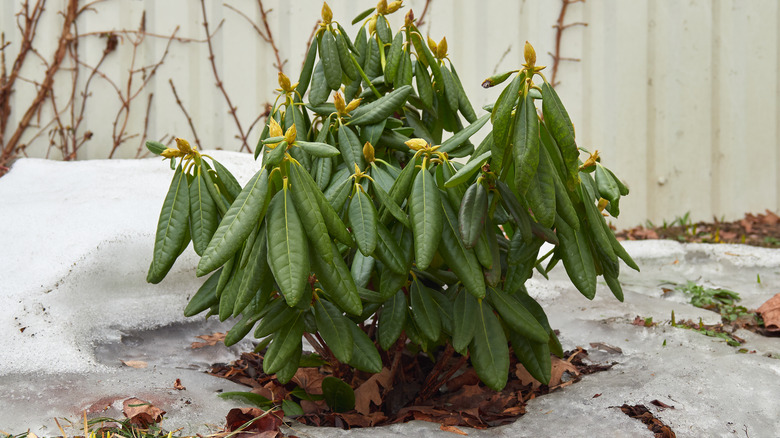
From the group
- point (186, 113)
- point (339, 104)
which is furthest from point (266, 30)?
point (339, 104)

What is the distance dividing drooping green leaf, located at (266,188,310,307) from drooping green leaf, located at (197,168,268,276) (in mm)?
29

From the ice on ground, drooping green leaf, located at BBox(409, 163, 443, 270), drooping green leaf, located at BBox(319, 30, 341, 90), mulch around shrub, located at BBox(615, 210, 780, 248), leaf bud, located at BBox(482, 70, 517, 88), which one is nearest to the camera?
drooping green leaf, located at BBox(409, 163, 443, 270)

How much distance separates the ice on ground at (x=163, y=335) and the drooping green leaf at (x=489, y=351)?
0.13 metres

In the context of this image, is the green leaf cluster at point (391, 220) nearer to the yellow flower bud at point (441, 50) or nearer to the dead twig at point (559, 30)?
the yellow flower bud at point (441, 50)

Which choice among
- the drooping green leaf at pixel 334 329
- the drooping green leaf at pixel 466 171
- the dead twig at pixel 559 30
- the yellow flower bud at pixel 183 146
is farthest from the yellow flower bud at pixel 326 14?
the dead twig at pixel 559 30

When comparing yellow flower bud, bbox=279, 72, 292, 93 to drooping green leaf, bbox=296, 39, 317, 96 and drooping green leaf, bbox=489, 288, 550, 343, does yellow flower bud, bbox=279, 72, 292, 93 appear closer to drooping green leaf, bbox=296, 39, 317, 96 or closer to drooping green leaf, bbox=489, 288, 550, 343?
drooping green leaf, bbox=296, 39, 317, 96

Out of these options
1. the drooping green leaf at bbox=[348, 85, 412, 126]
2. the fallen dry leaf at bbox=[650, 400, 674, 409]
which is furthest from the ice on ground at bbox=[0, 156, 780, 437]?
the drooping green leaf at bbox=[348, 85, 412, 126]

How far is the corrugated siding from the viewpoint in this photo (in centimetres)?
312

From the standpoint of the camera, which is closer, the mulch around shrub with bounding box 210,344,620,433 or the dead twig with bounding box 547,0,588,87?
the mulch around shrub with bounding box 210,344,620,433

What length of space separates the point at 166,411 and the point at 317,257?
51cm

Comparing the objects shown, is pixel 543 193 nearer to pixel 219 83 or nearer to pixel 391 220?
pixel 391 220

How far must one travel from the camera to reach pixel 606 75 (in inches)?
129

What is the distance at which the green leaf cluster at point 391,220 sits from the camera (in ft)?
3.33

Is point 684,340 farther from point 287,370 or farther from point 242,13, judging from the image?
point 242,13
